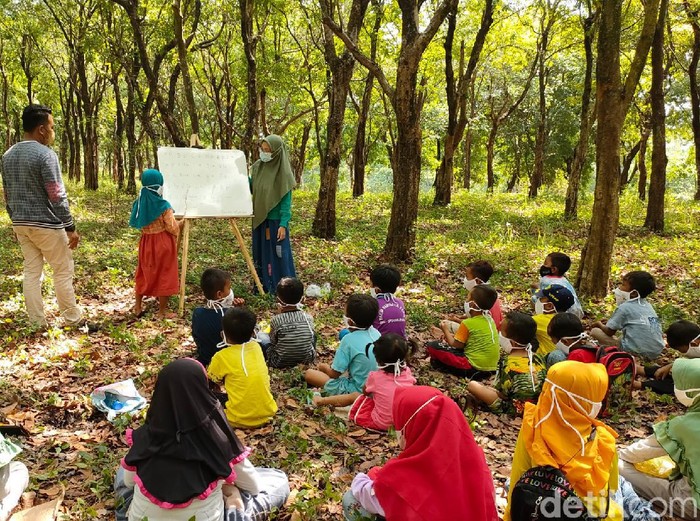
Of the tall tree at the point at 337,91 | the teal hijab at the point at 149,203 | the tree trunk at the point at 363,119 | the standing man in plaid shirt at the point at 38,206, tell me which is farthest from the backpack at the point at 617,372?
the tree trunk at the point at 363,119

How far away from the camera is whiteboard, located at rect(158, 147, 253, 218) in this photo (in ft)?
24.0

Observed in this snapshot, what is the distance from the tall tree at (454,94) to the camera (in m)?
13.9

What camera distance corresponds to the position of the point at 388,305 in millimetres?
5762

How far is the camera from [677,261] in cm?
991

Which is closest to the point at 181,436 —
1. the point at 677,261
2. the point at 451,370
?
the point at 451,370

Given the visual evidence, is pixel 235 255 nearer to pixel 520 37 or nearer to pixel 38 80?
pixel 520 37

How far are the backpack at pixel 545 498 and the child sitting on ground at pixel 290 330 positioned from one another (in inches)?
117

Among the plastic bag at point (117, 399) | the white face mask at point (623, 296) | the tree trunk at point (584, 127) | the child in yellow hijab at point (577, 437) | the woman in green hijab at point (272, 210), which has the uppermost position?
the tree trunk at point (584, 127)

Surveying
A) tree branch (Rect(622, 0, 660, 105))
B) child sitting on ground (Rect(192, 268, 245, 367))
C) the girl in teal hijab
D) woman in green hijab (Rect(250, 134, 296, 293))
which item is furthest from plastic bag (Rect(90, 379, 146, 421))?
tree branch (Rect(622, 0, 660, 105))

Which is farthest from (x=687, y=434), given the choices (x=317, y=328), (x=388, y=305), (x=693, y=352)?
(x=317, y=328)

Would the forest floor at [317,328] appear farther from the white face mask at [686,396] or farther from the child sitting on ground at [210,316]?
the white face mask at [686,396]

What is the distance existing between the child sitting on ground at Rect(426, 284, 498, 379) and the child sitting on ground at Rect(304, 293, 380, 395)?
3.69 ft

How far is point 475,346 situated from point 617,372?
4.67 feet

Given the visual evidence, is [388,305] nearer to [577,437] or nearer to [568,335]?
[568,335]
